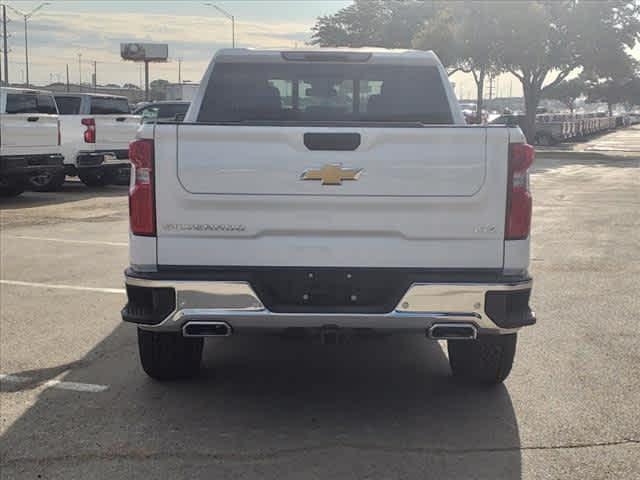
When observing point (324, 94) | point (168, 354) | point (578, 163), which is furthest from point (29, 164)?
point (578, 163)

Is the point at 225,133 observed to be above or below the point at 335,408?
above

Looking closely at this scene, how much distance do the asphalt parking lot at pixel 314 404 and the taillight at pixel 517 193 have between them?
1.13 meters

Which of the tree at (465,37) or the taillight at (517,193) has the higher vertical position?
the tree at (465,37)

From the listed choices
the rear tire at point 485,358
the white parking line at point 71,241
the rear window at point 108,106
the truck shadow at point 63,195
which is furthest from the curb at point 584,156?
the rear tire at point 485,358

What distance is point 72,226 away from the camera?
12367mm

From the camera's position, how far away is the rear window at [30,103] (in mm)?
14664

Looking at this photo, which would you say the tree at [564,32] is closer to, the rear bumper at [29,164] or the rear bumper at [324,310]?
the rear bumper at [29,164]

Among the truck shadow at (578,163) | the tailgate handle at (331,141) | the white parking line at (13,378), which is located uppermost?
the tailgate handle at (331,141)

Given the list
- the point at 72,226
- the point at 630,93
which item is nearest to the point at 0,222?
the point at 72,226

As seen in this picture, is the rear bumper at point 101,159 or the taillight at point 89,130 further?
the rear bumper at point 101,159

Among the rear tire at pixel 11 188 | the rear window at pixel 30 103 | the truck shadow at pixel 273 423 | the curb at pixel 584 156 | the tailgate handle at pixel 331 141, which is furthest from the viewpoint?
the curb at pixel 584 156

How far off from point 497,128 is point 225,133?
138 centimetres

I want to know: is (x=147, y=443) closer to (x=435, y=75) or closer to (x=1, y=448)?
(x=1, y=448)

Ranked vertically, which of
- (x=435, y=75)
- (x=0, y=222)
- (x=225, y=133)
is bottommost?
(x=0, y=222)
